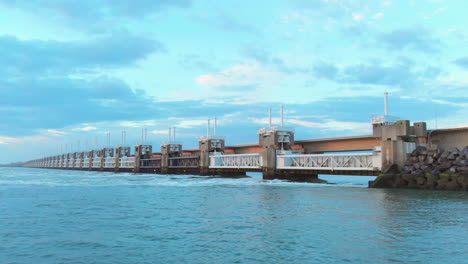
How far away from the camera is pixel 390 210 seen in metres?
A: 24.2

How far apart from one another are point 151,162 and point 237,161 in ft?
176

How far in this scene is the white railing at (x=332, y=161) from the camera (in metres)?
48.3

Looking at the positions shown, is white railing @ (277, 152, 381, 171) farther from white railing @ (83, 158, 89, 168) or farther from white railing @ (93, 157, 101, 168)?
white railing @ (83, 158, 89, 168)

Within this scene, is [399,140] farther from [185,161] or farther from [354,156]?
[185,161]

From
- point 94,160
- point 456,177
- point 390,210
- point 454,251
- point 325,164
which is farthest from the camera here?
point 94,160

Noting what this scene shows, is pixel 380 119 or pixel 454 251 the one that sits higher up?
pixel 380 119

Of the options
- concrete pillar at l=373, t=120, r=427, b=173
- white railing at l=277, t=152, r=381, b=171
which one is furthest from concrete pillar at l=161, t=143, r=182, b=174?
concrete pillar at l=373, t=120, r=427, b=173

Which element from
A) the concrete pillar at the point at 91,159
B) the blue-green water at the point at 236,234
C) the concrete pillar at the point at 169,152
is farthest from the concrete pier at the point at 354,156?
the concrete pillar at the point at 91,159

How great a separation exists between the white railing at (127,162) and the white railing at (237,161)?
5671cm

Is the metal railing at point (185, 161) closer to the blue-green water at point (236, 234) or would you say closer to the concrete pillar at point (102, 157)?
the concrete pillar at point (102, 157)

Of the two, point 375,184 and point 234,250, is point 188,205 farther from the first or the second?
point 375,184

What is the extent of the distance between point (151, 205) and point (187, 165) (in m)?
73.2

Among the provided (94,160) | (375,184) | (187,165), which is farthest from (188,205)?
(94,160)

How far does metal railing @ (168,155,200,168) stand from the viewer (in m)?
96.3
